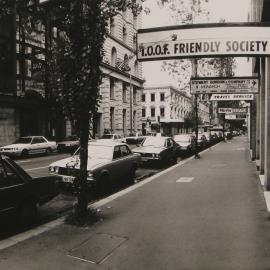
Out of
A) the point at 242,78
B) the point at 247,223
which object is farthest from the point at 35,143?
the point at 247,223

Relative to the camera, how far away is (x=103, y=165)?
11.3 metres

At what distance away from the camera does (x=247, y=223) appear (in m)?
7.52

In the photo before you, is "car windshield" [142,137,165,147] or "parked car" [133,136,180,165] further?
"car windshield" [142,137,165,147]

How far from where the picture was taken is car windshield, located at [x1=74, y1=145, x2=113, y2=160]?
12208 millimetres

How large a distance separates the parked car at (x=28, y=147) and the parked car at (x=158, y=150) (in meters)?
8.77

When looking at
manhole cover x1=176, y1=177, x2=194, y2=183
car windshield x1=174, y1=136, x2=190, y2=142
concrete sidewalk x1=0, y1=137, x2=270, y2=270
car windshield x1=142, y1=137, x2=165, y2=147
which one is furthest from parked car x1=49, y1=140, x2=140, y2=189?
car windshield x1=174, y1=136, x2=190, y2=142

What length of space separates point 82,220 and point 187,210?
249cm

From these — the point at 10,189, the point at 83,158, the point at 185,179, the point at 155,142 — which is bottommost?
the point at 185,179

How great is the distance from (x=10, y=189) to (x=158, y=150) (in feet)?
38.9

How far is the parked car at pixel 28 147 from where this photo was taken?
78.9 ft

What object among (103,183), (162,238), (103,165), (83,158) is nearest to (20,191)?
(83,158)

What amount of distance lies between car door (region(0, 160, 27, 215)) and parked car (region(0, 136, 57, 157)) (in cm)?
1743

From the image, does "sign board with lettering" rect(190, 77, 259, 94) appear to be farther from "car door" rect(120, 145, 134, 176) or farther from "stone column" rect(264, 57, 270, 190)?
"car door" rect(120, 145, 134, 176)

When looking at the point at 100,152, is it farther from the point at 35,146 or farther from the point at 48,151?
the point at 48,151
